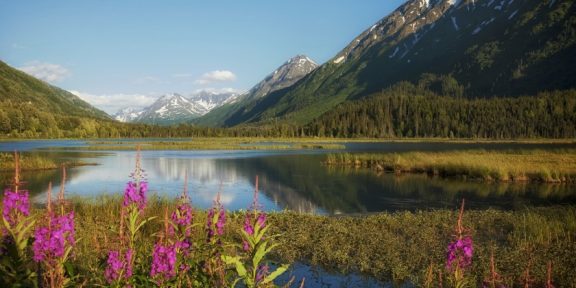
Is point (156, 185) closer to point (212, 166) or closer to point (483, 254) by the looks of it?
point (212, 166)

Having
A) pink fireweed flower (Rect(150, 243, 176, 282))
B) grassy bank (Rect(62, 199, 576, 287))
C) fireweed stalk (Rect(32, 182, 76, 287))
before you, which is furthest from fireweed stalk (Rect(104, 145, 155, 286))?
grassy bank (Rect(62, 199, 576, 287))

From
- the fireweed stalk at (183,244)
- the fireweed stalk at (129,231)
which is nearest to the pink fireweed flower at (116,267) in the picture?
the fireweed stalk at (129,231)

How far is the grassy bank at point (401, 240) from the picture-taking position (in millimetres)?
13039

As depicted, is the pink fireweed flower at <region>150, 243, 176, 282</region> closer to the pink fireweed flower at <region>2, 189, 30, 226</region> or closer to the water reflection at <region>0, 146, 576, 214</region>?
the pink fireweed flower at <region>2, 189, 30, 226</region>

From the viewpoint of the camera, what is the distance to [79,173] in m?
49.5

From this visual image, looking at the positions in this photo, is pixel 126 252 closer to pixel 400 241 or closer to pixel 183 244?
pixel 183 244

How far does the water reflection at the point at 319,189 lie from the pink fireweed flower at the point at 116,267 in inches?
738

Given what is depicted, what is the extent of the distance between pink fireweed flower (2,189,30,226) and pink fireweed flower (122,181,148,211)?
1.29 meters

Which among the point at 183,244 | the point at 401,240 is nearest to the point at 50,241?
the point at 183,244

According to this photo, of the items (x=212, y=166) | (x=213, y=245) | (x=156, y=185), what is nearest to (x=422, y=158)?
(x=212, y=166)

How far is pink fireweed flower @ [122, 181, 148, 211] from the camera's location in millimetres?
6746

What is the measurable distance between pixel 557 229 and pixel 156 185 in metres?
32.0

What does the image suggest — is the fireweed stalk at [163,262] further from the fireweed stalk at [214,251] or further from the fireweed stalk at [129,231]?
the fireweed stalk at [214,251]

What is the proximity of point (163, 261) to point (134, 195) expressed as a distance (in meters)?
1.26
